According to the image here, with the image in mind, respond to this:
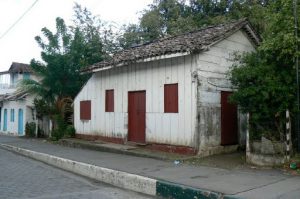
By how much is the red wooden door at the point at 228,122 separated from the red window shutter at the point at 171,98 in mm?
1714

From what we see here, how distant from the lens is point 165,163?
1148cm

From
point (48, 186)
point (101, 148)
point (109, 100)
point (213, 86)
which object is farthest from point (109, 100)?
point (48, 186)

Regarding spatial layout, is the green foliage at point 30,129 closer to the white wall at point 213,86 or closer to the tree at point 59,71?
the tree at point 59,71

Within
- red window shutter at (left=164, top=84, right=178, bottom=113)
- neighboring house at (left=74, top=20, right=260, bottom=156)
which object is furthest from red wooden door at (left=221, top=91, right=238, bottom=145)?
red window shutter at (left=164, top=84, right=178, bottom=113)

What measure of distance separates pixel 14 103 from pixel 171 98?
19081 mm

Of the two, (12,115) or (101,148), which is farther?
(12,115)

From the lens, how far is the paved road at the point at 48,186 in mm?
8219

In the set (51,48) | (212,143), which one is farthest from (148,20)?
(212,143)

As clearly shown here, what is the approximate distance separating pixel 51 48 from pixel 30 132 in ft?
21.5

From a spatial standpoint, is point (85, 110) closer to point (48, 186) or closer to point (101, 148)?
point (101, 148)

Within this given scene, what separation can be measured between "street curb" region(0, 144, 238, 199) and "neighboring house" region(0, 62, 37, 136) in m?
13.7

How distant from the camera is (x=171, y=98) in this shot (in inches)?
526

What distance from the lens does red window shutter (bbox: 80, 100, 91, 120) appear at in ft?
60.8

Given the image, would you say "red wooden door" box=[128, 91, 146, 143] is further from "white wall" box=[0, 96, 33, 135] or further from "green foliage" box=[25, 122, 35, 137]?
"white wall" box=[0, 96, 33, 135]
